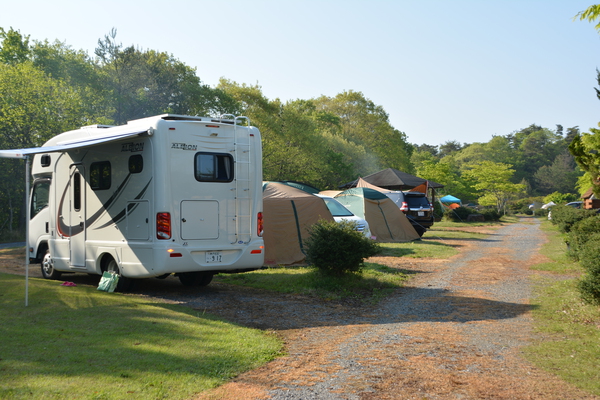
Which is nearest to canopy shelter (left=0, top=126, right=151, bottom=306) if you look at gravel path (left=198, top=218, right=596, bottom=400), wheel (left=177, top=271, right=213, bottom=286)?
wheel (left=177, top=271, right=213, bottom=286)

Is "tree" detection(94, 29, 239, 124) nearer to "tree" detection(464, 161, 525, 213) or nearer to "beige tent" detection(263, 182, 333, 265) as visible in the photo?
"beige tent" detection(263, 182, 333, 265)

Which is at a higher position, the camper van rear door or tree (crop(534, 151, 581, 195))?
tree (crop(534, 151, 581, 195))

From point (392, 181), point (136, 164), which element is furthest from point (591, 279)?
point (392, 181)

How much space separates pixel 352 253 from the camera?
10008 mm

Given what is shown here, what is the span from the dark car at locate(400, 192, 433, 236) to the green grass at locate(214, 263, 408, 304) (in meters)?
10.3

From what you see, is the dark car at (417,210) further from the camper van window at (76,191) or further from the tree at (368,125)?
the tree at (368,125)

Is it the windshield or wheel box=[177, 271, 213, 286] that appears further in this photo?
the windshield

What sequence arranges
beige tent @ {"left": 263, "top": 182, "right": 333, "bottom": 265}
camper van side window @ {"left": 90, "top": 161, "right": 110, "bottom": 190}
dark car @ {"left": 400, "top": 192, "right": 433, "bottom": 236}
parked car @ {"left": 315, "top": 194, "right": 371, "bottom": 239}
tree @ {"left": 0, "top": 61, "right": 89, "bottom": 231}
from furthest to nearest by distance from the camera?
tree @ {"left": 0, "top": 61, "right": 89, "bottom": 231} < dark car @ {"left": 400, "top": 192, "right": 433, "bottom": 236} < parked car @ {"left": 315, "top": 194, "right": 371, "bottom": 239} < beige tent @ {"left": 263, "top": 182, "right": 333, "bottom": 265} < camper van side window @ {"left": 90, "top": 161, "right": 110, "bottom": 190}

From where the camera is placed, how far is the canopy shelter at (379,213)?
755 inches

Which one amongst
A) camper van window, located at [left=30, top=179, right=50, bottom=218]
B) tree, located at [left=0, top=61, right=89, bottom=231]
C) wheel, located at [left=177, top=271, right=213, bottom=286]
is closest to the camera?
wheel, located at [left=177, top=271, right=213, bottom=286]

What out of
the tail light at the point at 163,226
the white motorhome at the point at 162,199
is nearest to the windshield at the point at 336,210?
the white motorhome at the point at 162,199

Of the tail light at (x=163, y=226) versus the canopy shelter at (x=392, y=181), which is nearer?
the tail light at (x=163, y=226)

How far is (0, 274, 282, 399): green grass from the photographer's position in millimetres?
4469

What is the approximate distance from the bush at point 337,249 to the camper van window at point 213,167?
2172 mm
